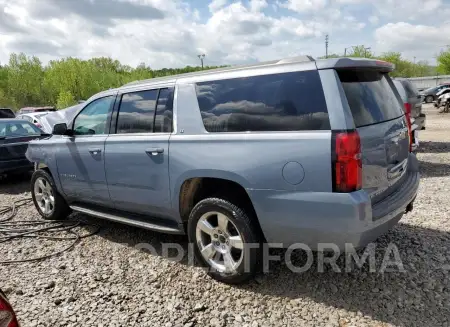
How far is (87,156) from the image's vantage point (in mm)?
4414

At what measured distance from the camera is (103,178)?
423 cm

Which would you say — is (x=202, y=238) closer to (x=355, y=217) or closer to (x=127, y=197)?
(x=127, y=197)

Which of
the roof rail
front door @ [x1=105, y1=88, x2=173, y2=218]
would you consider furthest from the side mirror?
the roof rail

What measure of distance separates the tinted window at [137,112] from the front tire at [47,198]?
1.77 m

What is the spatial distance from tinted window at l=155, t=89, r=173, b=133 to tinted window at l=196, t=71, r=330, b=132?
0.36 m

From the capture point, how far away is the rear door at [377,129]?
2752 mm

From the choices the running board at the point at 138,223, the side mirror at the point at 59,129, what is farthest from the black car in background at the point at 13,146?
the running board at the point at 138,223

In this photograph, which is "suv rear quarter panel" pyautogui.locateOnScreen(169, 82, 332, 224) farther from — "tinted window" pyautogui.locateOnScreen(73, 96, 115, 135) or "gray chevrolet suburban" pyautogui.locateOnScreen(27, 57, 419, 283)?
"tinted window" pyautogui.locateOnScreen(73, 96, 115, 135)

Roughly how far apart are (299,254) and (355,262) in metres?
0.56

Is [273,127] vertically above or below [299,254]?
above

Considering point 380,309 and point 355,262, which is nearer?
point 380,309

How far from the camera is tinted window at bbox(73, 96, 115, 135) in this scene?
170 inches

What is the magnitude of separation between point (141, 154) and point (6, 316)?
7.49 ft

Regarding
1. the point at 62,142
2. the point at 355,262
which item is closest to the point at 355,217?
the point at 355,262
